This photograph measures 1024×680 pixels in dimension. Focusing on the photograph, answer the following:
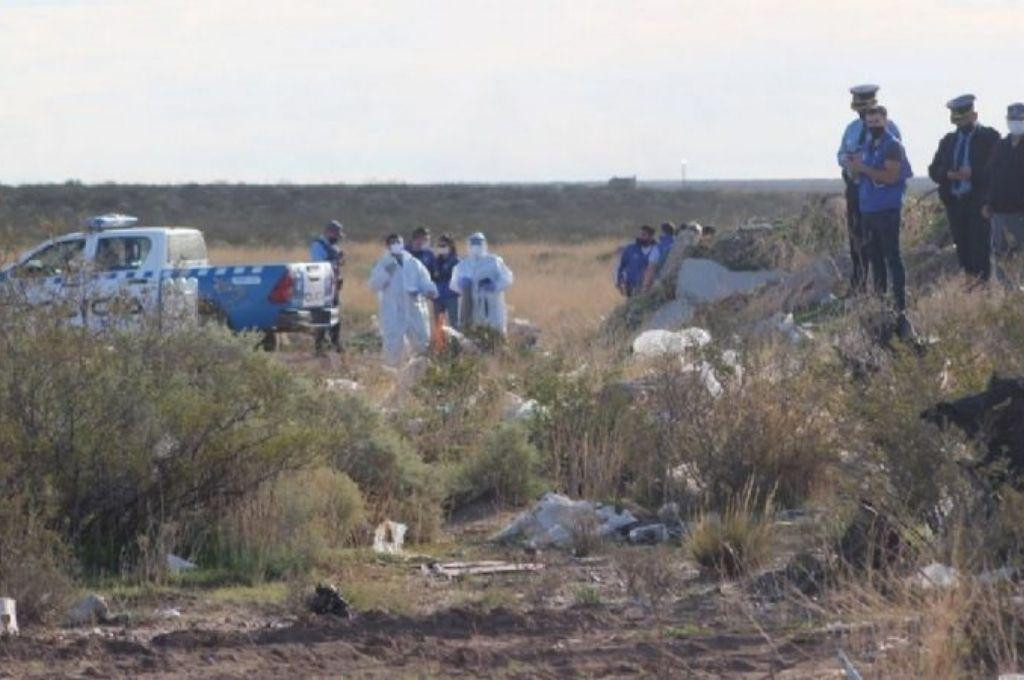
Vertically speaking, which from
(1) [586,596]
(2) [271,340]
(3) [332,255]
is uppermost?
(3) [332,255]

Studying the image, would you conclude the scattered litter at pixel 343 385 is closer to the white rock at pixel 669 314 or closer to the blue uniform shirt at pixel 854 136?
the blue uniform shirt at pixel 854 136

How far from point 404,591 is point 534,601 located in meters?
0.66

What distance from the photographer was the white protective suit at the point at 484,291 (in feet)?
76.3

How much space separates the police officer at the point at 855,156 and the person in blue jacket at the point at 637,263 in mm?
9600

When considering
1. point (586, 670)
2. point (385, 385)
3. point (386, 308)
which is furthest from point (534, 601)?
point (386, 308)

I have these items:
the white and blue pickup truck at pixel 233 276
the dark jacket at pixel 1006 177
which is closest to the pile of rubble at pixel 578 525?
the dark jacket at pixel 1006 177

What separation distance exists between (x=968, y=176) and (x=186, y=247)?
11739 mm

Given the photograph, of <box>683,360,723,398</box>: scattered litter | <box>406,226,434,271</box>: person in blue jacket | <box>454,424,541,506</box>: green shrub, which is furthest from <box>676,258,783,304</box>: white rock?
<box>454,424,541,506</box>: green shrub

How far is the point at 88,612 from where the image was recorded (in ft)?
30.1

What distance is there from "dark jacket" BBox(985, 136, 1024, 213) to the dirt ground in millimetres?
7890

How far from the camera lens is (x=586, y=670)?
25.6 ft

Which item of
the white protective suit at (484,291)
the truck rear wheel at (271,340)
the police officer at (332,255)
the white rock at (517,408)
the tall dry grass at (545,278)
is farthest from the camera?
the tall dry grass at (545,278)

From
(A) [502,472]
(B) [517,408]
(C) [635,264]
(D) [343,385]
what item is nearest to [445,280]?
(C) [635,264]

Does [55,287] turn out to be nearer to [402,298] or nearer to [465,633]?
[465,633]
